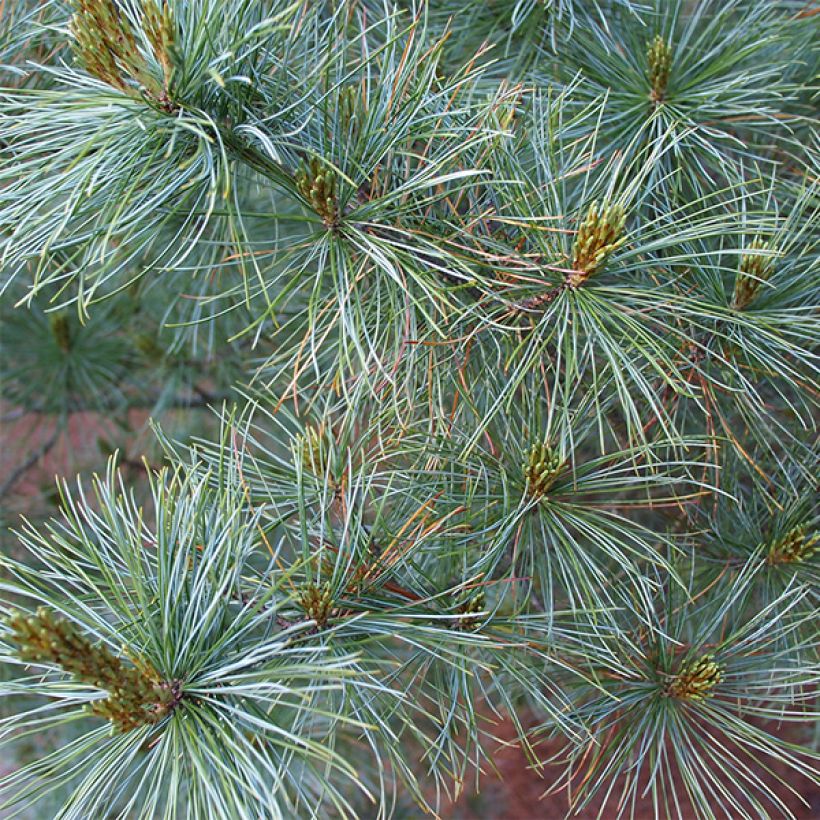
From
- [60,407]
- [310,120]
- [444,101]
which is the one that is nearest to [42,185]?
[310,120]

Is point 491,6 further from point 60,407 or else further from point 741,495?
point 60,407

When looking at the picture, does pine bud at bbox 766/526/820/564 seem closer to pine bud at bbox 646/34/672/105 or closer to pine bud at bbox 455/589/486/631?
pine bud at bbox 455/589/486/631

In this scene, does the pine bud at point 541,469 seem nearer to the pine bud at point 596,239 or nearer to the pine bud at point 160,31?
the pine bud at point 596,239

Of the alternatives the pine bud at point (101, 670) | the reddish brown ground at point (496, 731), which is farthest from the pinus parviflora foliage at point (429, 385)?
the reddish brown ground at point (496, 731)

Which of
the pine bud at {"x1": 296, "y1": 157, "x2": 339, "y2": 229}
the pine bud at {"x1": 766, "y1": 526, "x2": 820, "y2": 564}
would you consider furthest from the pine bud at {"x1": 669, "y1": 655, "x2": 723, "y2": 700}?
the pine bud at {"x1": 296, "y1": 157, "x2": 339, "y2": 229}

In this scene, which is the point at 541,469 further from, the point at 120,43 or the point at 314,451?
the point at 120,43

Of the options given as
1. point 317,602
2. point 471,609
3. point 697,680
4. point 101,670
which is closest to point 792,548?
point 697,680

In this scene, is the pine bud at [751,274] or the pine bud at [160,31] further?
the pine bud at [751,274]
